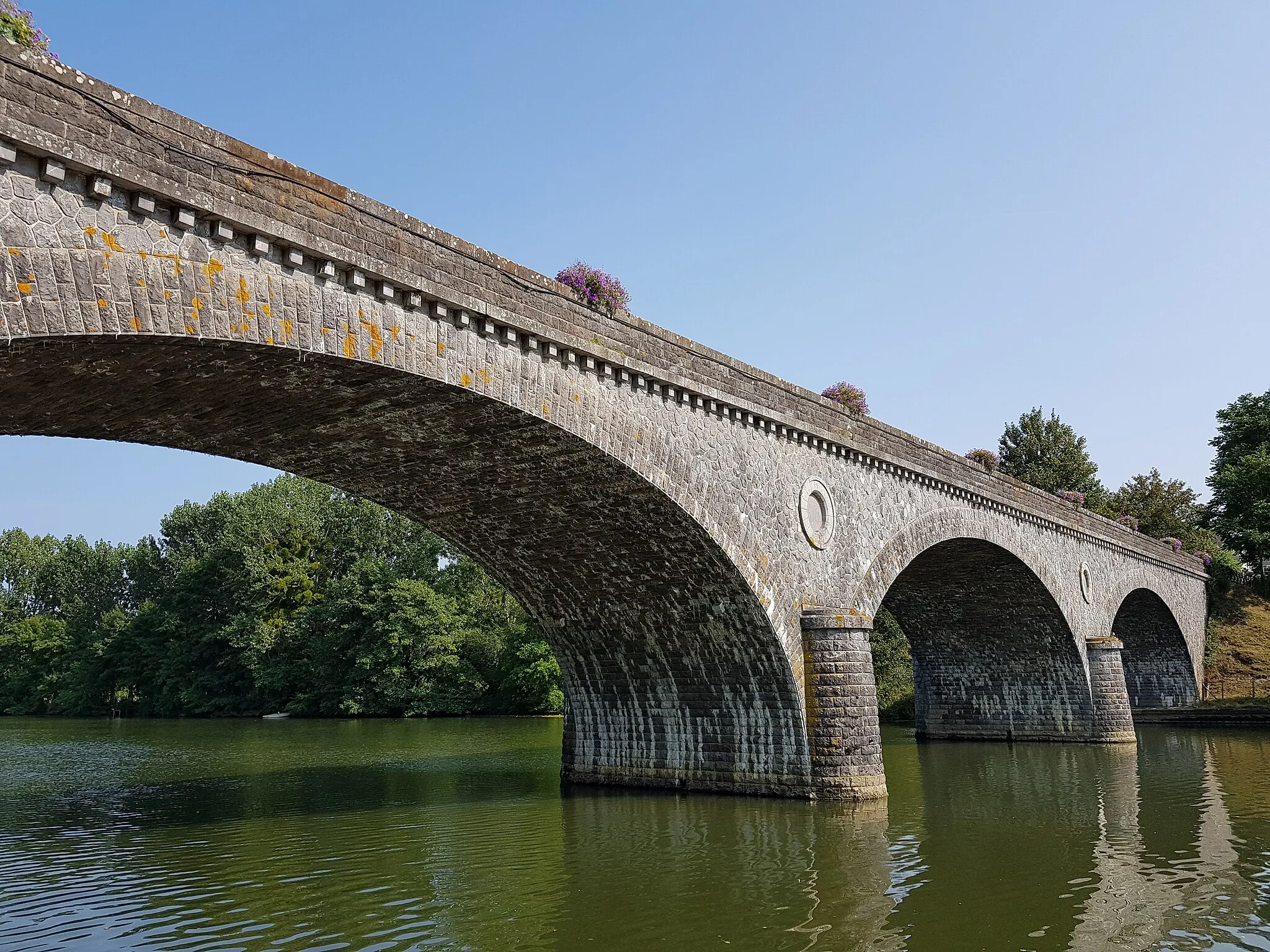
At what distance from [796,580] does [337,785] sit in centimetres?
992

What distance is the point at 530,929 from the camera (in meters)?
8.81

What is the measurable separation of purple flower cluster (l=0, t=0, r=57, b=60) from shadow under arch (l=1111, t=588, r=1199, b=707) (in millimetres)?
38816

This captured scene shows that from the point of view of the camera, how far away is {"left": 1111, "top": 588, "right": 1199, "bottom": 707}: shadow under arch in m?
38.8

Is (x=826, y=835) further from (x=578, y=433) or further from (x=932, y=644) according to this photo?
(x=932, y=644)

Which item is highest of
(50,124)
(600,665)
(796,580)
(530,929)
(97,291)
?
(50,124)

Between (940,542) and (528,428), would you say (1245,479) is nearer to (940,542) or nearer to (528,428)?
(940,542)

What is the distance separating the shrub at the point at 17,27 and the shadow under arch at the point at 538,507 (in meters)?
2.37

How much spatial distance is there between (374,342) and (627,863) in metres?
6.52

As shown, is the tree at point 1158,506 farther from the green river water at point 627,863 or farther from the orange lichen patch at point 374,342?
the orange lichen patch at point 374,342

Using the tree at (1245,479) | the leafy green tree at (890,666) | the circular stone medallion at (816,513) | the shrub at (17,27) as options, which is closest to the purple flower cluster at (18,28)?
the shrub at (17,27)

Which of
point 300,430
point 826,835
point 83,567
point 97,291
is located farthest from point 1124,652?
point 83,567

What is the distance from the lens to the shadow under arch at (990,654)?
26.5 meters

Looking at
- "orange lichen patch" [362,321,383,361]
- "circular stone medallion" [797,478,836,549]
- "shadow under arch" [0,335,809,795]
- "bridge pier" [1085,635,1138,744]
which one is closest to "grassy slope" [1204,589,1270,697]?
"bridge pier" [1085,635,1138,744]

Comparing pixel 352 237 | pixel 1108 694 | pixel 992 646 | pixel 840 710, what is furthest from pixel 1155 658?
pixel 352 237
